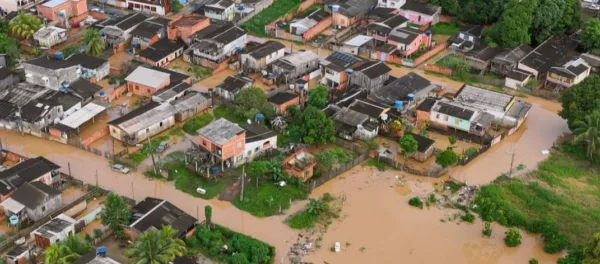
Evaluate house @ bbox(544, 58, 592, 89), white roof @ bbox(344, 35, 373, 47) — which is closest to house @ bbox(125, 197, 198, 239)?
white roof @ bbox(344, 35, 373, 47)

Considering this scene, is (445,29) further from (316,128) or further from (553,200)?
(553,200)

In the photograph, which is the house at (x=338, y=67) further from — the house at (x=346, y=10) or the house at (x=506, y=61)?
the house at (x=506, y=61)

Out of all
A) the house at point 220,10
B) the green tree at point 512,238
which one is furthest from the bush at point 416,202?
the house at point 220,10

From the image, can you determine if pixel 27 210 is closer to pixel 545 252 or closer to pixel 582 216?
pixel 545 252

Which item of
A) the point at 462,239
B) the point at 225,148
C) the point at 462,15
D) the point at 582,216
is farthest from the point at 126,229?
the point at 462,15

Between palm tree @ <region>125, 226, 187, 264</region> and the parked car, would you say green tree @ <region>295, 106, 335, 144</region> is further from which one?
palm tree @ <region>125, 226, 187, 264</region>

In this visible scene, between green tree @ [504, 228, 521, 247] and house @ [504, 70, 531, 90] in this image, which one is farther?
house @ [504, 70, 531, 90]

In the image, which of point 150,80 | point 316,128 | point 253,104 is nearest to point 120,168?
point 253,104
